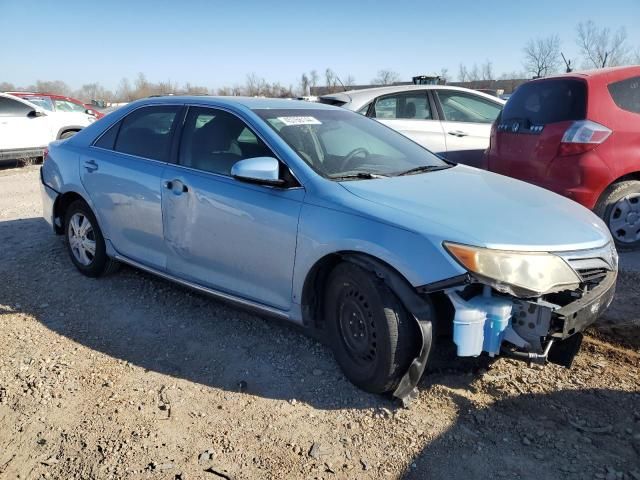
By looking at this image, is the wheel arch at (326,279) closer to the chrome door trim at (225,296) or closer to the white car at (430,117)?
the chrome door trim at (225,296)

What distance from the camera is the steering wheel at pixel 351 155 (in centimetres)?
342

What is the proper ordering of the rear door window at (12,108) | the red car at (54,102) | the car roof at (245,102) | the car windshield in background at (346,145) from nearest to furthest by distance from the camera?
the car windshield in background at (346,145) → the car roof at (245,102) → the rear door window at (12,108) → the red car at (54,102)

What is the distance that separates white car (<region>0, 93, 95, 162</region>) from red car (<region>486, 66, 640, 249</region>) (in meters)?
10.3

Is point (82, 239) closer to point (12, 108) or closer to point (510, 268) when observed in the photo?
point (510, 268)

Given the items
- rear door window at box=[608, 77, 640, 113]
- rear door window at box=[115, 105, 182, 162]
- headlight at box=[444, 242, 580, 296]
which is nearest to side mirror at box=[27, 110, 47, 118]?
rear door window at box=[115, 105, 182, 162]

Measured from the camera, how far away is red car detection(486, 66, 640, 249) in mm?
4887

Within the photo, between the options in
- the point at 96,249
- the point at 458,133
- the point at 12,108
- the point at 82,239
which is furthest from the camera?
the point at 12,108

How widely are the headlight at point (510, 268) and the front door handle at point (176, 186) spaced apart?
6.25 feet

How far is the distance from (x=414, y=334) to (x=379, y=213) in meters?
0.64

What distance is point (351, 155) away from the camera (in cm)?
360

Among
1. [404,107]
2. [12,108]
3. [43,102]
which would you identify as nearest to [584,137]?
[404,107]

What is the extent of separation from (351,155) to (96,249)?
7.72 ft

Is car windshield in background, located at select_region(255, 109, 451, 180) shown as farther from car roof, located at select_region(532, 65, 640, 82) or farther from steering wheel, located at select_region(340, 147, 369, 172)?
car roof, located at select_region(532, 65, 640, 82)

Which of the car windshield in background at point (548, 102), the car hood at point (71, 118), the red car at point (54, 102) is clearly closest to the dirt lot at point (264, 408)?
the car windshield in background at point (548, 102)
